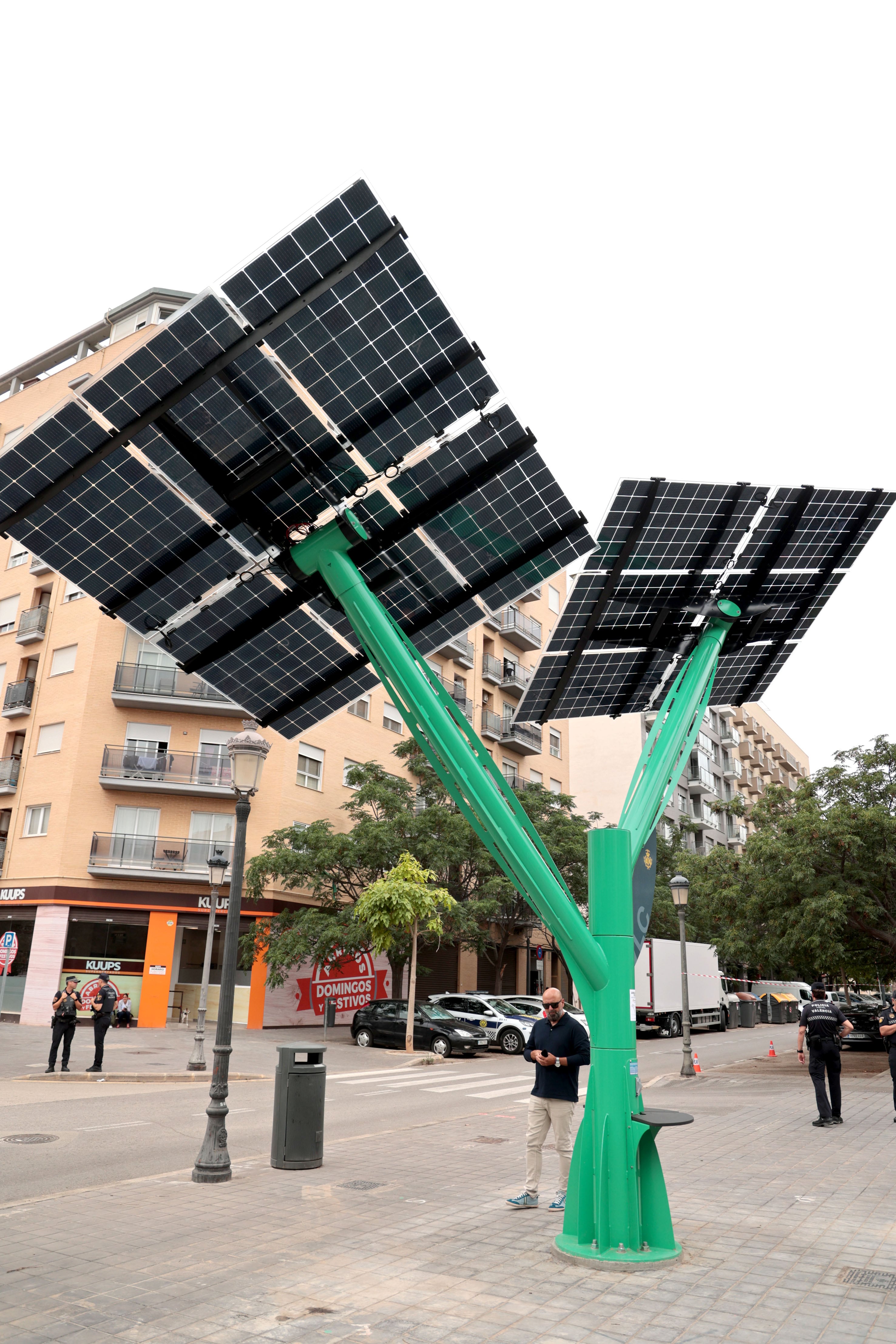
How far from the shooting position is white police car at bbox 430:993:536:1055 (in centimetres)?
A: 2719

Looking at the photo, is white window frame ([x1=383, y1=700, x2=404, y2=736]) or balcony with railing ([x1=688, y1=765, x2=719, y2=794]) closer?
white window frame ([x1=383, y1=700, x2=404, y2=736])

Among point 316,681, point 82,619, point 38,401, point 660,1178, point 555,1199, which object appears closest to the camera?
point 660,1178

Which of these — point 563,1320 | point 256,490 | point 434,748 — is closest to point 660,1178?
point 563,1320

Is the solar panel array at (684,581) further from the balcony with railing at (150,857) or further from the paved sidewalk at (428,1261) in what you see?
the balcony with railing at (150,857)

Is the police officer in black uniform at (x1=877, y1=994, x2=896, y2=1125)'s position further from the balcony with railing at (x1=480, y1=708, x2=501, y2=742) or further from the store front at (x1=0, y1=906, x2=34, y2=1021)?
the balcony with railing at (x1=480, y1=708, x2=501, y2=742)

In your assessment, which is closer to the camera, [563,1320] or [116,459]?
[563,1320]

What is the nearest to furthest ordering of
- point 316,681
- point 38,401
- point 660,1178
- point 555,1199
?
point 660,1178 < point 555,1199 < point 316,681 < point 38,401

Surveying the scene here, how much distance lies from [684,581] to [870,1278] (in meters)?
5.48

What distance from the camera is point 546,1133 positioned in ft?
26.3

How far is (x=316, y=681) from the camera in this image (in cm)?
884

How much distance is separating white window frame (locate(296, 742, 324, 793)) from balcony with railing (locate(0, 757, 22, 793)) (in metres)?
9.80

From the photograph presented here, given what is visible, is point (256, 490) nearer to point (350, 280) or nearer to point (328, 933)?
point (350, 280)

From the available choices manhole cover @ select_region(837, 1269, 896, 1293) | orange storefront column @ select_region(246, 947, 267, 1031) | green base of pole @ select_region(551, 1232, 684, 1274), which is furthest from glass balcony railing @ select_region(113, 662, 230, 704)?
manhole cover @ select_region(837, 1269, 896, 1293)

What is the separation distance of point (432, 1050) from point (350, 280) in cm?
2362
